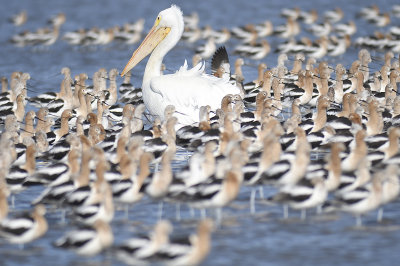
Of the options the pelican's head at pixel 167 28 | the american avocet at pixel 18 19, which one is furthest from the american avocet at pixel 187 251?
the american avocet at pixel 18 19

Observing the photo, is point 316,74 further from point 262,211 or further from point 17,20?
point 17,20

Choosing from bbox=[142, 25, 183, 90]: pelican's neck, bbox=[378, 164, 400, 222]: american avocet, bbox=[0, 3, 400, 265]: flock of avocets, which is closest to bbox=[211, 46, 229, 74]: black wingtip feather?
bbox=[0, 3, 400, 265]: flock of avocets

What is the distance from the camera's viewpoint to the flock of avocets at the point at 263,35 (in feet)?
82.8

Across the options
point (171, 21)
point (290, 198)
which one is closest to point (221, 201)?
point (290, 198)

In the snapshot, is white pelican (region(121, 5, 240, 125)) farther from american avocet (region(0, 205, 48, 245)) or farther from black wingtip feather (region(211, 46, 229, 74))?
american avocet (region(0, 205, 48, 245))

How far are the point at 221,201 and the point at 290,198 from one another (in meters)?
0.75

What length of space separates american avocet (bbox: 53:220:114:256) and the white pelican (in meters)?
5.99

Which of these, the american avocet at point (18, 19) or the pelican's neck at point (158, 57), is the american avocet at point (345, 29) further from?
the pelican's neck at point (158, 57)

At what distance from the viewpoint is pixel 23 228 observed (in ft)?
32.6

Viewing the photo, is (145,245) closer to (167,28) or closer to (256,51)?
(167,28)

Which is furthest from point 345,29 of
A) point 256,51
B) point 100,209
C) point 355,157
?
point 100,209

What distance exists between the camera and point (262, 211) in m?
11.3

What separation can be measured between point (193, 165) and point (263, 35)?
1871 centimetres

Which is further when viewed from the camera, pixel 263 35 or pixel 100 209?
pixel 263 35
